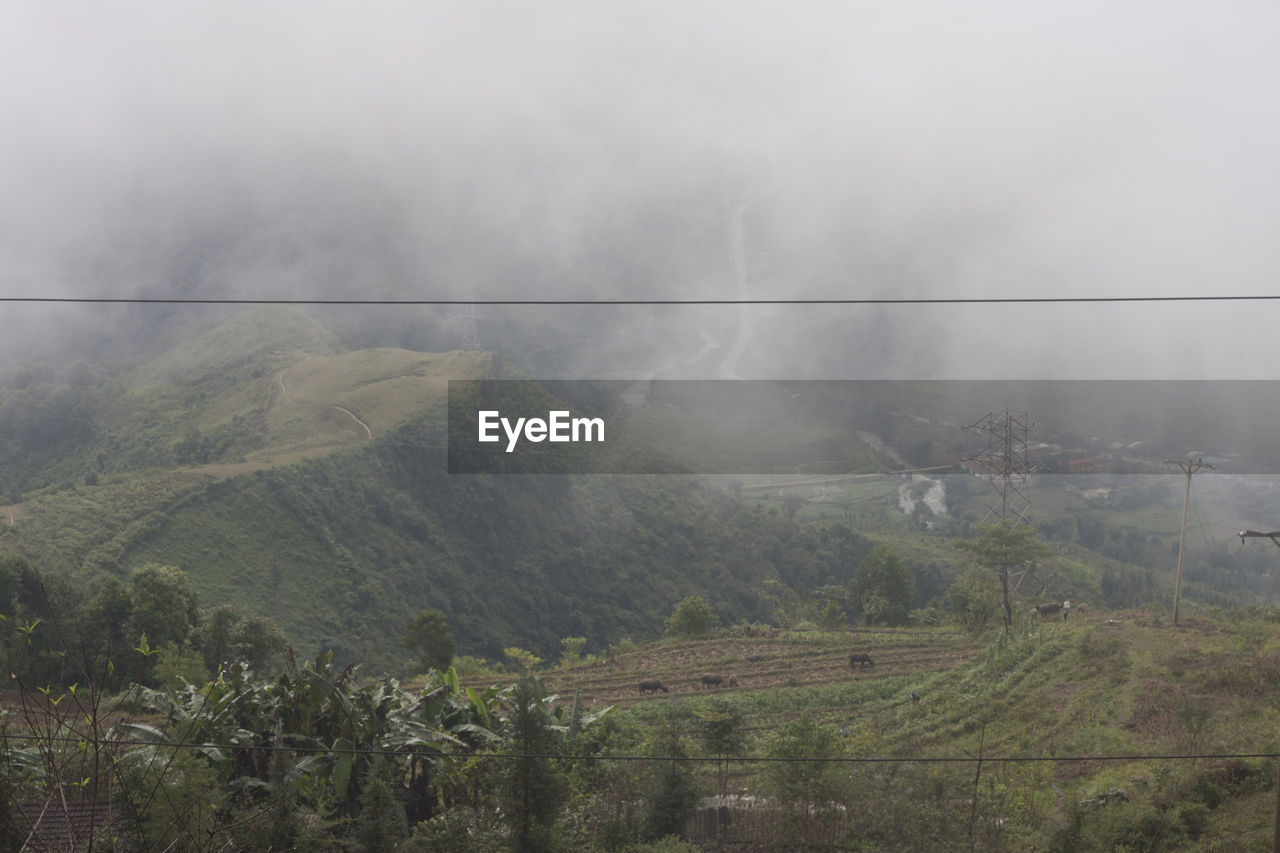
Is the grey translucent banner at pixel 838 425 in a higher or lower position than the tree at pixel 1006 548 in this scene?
higher

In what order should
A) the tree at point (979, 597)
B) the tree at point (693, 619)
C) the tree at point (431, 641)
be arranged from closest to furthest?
the tree at point (431, 641)
the tree at point (979, 597)
the tree at point (693, 619)

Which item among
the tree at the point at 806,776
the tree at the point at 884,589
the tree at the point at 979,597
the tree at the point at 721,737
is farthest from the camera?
the tree at the point at 884,589

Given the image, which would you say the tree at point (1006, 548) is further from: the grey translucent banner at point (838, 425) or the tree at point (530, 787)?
the grey translucent banner at point (838, 425)

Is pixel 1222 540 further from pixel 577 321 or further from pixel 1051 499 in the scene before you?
pixel 577 321

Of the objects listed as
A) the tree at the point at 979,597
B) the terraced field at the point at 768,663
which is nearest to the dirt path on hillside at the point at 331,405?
the terraced field at the point at 768,663

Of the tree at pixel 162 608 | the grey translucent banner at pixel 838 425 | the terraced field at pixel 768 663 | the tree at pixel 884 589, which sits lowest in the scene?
the terraced field at pixel 768 663

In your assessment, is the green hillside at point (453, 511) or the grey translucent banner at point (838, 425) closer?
the green hillside at point (453, 511)

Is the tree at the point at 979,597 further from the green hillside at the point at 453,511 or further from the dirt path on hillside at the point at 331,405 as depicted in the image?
the dirt path on hillside at the point at 331,405

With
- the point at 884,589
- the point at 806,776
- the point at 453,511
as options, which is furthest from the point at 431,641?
the point at 453,511

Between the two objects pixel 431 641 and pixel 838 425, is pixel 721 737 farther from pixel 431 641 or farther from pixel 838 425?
pixel 838 425
